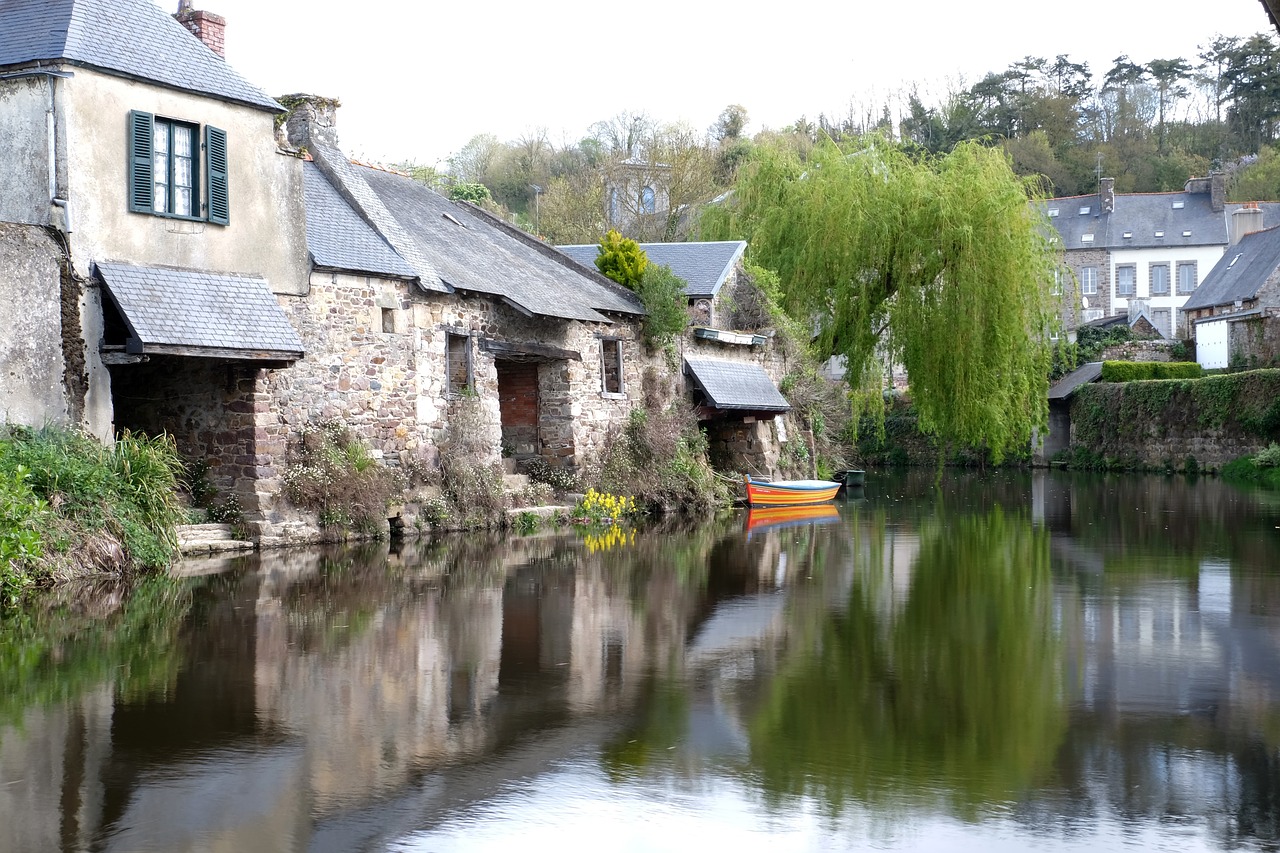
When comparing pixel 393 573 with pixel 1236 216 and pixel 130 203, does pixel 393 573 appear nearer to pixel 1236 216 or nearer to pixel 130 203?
pixel 130 203

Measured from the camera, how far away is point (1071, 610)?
38.6 feet

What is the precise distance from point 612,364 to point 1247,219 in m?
42.6

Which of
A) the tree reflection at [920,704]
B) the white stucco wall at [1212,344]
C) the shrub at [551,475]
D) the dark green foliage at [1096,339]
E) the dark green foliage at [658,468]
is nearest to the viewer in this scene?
the tree reflection at [920,704]

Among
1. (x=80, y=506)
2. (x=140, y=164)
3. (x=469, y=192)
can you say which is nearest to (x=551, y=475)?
(x=140, y=164)

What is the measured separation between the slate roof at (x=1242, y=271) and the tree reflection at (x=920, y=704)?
40170 millimetres

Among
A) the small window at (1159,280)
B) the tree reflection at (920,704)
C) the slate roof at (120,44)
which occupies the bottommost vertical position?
the tree reflection at (920,704)

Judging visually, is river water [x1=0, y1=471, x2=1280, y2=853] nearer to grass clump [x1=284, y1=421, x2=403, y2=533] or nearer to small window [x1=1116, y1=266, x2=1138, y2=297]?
grass clump [x1=284, y1=421, x2=403, y2=533]

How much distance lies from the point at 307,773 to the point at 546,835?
1496 millimetres

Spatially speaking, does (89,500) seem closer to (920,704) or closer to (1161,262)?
(920,704)

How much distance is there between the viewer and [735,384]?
28.0 m

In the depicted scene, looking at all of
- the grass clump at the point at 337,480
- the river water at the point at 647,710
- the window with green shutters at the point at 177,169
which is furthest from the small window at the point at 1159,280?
the window with green shutters at the point at 177,169

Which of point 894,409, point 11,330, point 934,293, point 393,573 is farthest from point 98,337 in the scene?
point 894,409

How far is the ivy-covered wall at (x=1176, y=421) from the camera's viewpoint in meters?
36.4

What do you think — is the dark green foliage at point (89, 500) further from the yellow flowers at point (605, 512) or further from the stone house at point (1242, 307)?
the stone house at point (1242, 307)
